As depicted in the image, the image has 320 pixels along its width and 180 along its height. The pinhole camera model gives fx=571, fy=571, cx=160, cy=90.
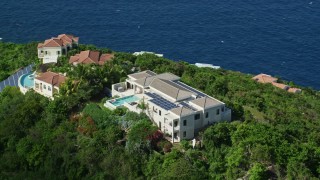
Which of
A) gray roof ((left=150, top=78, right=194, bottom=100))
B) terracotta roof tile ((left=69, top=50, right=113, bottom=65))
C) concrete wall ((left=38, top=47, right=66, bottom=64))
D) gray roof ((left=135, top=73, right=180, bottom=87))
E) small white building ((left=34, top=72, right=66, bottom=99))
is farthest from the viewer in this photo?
concrete wall ((left=38, top=47, right=66, bottom=64))

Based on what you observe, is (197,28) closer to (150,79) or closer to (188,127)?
(150,79)

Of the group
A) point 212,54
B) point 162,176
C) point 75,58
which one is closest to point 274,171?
point 162,176

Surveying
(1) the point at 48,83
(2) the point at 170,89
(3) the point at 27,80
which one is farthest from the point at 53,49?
(2) the point at 170,89

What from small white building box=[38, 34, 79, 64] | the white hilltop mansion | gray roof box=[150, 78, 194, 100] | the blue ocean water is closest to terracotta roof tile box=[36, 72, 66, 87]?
the white hilltop mansion

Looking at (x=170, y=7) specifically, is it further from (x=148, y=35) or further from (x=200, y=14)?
(x=148, y=35)

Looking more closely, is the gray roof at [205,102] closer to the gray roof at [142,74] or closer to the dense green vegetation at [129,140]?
the dense green vegetation at [129,140]

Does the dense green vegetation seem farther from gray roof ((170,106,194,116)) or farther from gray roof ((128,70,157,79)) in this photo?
gray roof ((170,106,194,116))
